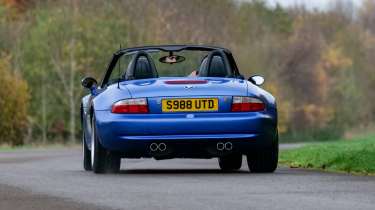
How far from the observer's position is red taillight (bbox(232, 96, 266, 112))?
45.1 feet

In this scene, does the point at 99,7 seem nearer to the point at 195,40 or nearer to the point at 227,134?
the point at 195,40

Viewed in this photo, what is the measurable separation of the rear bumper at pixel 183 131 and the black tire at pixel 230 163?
2033mm

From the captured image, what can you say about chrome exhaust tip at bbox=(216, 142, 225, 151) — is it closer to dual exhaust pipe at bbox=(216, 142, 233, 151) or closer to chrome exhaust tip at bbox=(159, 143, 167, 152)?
dual exhaust pipe at bbox=(216, 142, 233, 151)

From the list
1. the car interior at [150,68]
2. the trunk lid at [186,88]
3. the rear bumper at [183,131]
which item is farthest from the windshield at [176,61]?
the rear bumper at [183,131]

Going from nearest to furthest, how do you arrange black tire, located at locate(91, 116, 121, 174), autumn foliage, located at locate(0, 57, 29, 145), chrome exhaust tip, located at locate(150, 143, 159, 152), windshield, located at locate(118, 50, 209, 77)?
chrome exhaust tip, located at locate(150, 143, 159, 152) → black tire, located at locate(91, 116, 121, 174) → windshield, located at locate(118, 50, 209, 77) → autumn foliage, located at locate(0, 57, 29, 145)

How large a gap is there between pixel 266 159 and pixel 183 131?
1.26 meters

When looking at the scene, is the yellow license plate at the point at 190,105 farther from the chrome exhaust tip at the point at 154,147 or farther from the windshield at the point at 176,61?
the windshield at the point at 176,61

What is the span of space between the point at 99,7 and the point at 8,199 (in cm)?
7067

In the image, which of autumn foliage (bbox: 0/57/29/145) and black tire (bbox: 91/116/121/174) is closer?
black tire (bbox: 91/116/121/174)

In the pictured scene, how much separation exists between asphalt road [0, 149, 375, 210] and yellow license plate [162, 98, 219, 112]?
2.36 feet

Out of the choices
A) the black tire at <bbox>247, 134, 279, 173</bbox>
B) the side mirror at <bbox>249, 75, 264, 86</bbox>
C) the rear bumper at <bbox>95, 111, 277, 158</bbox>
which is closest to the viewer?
the rear bumper at <bbox>95, 111, 277, 158</bbox>

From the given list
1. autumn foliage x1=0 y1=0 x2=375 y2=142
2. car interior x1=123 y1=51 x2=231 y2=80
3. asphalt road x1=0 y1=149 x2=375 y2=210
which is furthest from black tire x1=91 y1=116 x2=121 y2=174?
autumn foliage x1=0 y1=0 x2=375 y2=142

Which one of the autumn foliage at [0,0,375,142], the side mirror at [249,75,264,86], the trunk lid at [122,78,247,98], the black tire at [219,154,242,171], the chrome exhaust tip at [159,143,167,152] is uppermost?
the trunk lid at [122,78,247,98]

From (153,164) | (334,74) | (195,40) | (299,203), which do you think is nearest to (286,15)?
(334,74)
